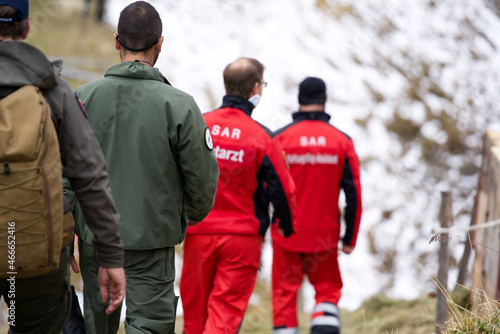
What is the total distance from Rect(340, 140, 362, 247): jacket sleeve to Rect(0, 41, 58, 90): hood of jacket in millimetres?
3170

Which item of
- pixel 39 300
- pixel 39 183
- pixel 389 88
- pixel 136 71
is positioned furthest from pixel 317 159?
pixel 389 88

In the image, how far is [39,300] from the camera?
2010mm

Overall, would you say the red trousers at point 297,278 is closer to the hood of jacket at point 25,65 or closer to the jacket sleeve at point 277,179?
the jacket sleeve at point 277,179

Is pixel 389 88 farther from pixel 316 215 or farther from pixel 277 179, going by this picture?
pixel 277 179

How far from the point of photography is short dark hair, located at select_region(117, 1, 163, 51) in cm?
277

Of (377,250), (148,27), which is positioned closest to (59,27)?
(377,250)

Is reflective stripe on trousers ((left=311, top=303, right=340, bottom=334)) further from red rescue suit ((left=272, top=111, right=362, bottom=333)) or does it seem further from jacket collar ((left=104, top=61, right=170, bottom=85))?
jacket collar ((left=104, top=61, right=170, bottom=85))

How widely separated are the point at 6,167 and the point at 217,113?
7.35 ft

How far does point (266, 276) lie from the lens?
13.2 m

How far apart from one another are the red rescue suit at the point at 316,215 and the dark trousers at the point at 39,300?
276cm

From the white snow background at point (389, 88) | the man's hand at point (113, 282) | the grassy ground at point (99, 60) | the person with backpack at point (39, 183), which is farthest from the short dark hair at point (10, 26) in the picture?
the white snow background at point (389, 88)

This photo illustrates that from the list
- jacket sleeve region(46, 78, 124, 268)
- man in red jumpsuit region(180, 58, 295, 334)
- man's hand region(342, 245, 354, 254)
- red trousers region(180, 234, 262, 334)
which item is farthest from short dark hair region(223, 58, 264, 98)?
jacket sleeve region(46, 78, 124, 268)

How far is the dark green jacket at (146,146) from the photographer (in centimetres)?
272

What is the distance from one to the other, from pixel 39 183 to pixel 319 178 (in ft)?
10.4
